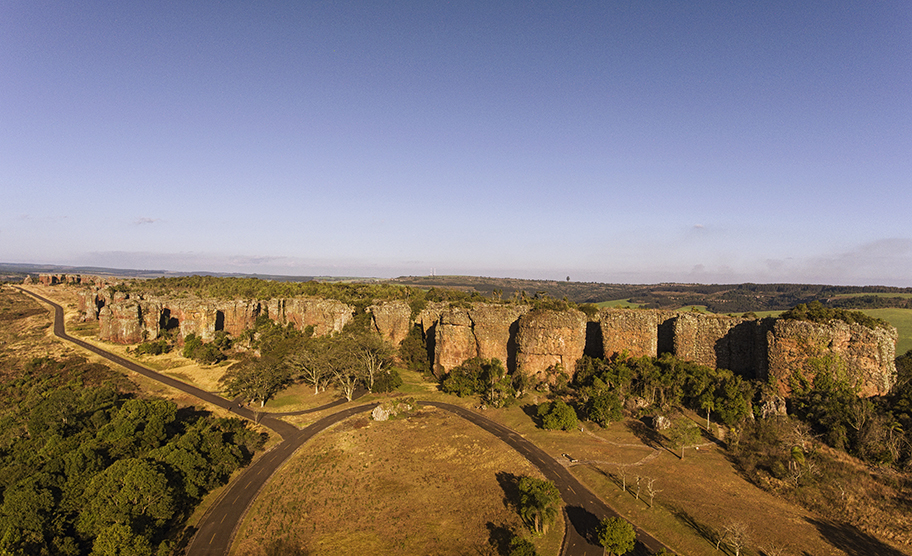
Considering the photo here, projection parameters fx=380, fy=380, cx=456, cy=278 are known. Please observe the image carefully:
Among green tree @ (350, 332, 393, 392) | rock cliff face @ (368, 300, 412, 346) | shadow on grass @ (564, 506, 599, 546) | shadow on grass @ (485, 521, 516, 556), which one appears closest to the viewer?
shadow on grass @ (485, 521, 516, 556)

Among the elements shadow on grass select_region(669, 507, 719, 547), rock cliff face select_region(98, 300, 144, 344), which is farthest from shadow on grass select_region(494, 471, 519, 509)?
rock cliff face select_region(98, 300, 144, 344)

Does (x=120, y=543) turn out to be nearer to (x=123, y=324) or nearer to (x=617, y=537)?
(x=617, y=537)

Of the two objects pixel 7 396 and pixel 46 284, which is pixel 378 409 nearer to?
pixel 7 396

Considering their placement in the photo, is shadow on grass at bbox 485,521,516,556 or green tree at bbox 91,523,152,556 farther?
shadow on grass at bbox 485,521,516,556

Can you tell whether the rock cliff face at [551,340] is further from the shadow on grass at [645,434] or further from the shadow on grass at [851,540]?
the shadow on grass at [851,540]

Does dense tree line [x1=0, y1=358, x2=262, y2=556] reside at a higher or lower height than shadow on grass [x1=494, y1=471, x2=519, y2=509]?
higher

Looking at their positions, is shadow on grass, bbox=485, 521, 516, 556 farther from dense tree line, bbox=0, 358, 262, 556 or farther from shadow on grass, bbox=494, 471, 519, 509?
dense tree line, bbox=0, 358, 262, 556

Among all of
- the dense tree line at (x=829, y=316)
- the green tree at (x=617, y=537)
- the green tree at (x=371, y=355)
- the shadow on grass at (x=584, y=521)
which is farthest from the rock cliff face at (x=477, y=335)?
the green tree at (x=617, y=537)
